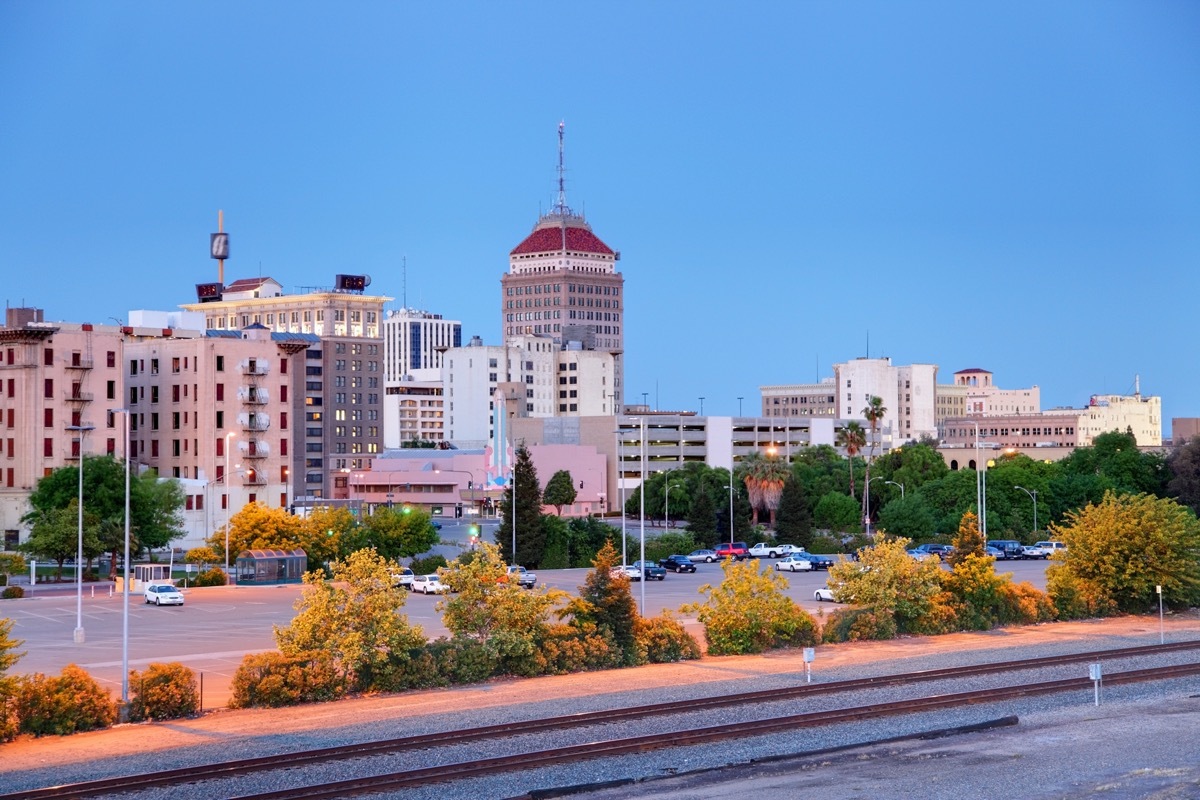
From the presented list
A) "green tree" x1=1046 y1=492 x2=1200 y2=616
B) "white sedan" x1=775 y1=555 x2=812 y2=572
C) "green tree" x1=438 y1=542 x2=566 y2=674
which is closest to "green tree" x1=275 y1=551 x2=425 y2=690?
"green tree" x1=438 y1=542 x2=566 y2=674

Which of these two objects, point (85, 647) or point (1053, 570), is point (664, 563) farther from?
point (85, 647)

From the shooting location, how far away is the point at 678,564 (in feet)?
306

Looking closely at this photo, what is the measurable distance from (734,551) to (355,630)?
65938 mm

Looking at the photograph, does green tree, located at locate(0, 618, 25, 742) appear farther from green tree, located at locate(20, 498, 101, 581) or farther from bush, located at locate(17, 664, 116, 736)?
green tree, located at locate(20, 498, 101, 581)

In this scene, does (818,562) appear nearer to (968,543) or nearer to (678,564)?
(678,564)

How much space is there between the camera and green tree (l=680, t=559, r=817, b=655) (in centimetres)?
4941

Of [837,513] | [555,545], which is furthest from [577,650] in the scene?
[837,513]

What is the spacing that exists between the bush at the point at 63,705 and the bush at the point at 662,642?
17118 millimetres

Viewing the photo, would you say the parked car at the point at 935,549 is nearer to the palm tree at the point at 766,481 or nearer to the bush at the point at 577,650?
the palm tree at the point at 766,481

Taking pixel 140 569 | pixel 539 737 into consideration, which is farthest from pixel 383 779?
pixel 140 569

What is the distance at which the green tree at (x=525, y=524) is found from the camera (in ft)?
304

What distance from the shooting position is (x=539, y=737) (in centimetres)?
3356

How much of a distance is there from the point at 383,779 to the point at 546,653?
1700 centimetres

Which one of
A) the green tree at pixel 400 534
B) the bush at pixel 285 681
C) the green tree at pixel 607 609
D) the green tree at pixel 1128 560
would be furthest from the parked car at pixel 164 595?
the green tree at pixel 1128 560
